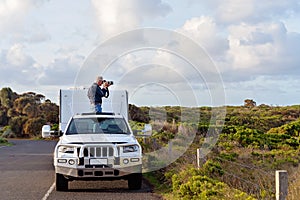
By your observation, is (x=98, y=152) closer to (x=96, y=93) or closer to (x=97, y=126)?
(x=97, y=126)

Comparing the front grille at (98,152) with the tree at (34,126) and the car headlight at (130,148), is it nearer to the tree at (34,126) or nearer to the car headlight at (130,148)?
the car headlight at (130,148)

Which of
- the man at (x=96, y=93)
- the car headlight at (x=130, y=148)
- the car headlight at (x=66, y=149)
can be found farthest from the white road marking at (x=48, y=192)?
the man at (x=96, y=93)

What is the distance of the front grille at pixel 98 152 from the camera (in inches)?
480

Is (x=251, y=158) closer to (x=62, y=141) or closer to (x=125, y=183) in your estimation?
(x=125, y=183)

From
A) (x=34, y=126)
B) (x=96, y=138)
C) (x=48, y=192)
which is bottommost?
(x=48, y=192)

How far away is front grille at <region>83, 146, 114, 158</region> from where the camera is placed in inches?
480

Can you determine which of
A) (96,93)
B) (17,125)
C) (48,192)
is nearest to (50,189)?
(48,192)

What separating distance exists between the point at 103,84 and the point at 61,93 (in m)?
2.88

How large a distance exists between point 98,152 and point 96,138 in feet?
1.98

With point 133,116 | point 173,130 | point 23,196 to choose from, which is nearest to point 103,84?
point 23,196

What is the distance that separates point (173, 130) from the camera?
27109 millimetres

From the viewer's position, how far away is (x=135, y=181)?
41.8ft

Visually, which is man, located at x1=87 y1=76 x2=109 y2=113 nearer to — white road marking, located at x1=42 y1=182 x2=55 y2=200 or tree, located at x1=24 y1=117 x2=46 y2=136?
white road marking, located at x1=42 y1=182 x2=55 y2=200

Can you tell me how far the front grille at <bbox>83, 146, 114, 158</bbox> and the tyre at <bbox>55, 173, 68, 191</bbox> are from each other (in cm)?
93
